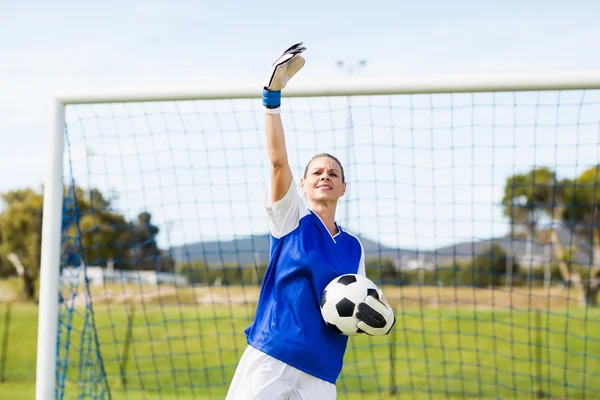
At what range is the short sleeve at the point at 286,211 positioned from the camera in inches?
150

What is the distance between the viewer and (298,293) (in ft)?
12.5

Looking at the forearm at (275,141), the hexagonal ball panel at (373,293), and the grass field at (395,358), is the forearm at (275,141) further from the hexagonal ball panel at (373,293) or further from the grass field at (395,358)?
the grass field at (395,358)

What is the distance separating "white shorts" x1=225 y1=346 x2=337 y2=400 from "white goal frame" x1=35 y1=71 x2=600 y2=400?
213 cm

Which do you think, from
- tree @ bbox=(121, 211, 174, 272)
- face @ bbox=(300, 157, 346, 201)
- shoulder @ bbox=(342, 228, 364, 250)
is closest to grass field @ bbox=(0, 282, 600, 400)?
tree @ bbox=(121, 211, 174, 272)

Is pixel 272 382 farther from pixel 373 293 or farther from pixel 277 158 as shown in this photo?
pixel 277 158

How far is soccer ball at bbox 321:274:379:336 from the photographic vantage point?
3676 millimetres

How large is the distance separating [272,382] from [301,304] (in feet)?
1.46

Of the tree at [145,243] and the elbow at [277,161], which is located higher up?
the elbow at [277,161]

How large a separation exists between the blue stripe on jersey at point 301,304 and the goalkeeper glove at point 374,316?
208 millimetres

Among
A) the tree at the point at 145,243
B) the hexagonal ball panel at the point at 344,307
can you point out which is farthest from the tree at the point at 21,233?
the hexagonal ball panel at the point at 344,307

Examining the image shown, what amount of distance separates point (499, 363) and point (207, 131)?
11.7 metres

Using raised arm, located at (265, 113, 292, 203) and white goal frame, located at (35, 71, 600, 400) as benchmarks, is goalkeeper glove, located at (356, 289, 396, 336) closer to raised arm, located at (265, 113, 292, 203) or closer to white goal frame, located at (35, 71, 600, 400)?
raised arm, located at (265, 113, 292, 203)

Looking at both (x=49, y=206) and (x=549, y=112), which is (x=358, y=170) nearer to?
(x=549, y=112)

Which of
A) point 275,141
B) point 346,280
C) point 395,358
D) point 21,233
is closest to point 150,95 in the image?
point 275,141
